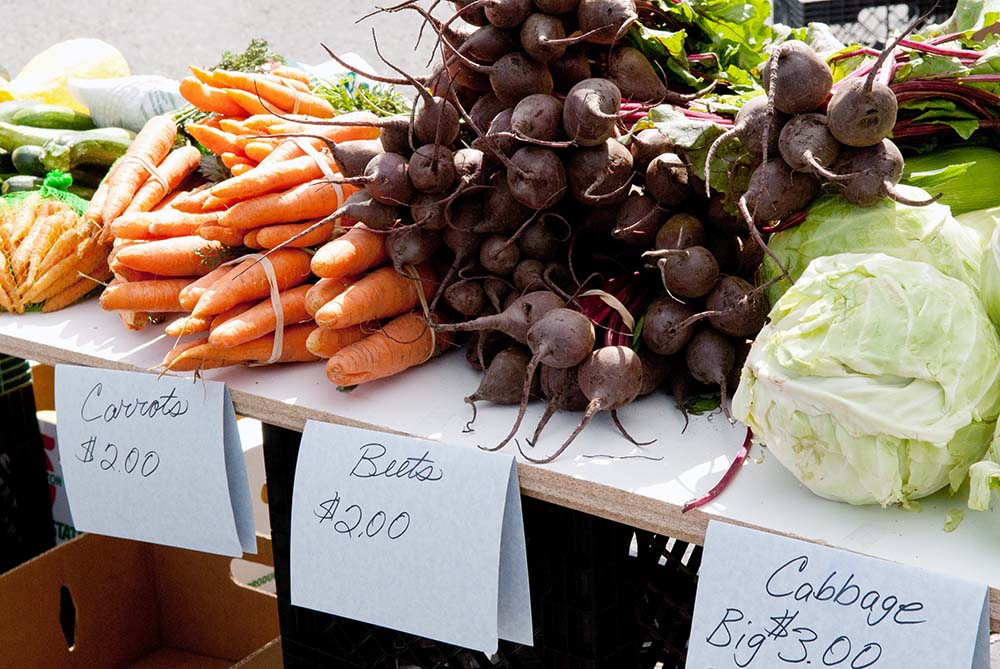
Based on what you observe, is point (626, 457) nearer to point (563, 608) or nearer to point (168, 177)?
point (563, 608)

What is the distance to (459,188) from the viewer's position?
1173 mm

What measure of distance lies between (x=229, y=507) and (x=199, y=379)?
0.17 m

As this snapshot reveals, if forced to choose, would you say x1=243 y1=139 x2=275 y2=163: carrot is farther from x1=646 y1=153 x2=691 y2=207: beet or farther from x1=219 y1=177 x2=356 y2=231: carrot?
x1=646 y1=153 x2=691 y2=207: beet

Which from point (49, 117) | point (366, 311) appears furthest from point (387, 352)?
point (49, 117)

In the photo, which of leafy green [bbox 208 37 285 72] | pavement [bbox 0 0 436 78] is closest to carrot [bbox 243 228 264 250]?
leafy green [bbox 208 37 285 72]

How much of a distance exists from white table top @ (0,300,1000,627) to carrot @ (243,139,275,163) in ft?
1.00

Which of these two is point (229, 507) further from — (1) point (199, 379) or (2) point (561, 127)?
(2) point (561, 127)

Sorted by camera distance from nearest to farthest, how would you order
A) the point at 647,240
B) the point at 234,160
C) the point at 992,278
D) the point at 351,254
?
Result: the point at 992,278 < the point at 647,240 < the point at 351,254 < the point at 234,160

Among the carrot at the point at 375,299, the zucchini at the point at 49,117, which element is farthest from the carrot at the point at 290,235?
the zucchini at the point at 49,117

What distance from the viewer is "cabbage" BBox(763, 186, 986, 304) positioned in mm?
1001

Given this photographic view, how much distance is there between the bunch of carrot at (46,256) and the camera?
60.5 inches

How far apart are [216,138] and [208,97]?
0.11 metres

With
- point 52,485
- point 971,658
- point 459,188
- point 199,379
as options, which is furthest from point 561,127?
point 52,485

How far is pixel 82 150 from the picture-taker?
1881 millimetres
